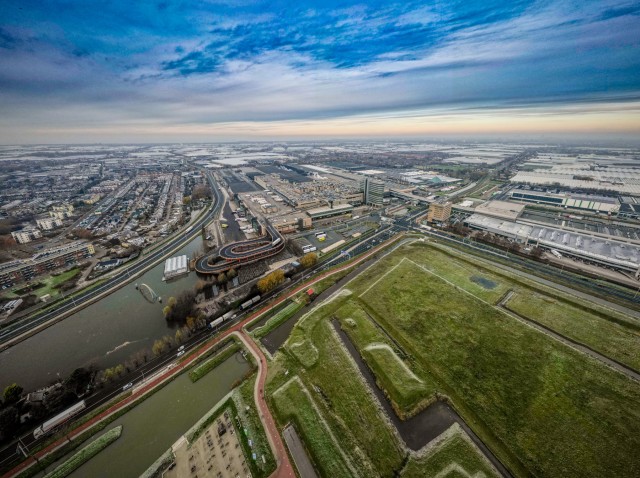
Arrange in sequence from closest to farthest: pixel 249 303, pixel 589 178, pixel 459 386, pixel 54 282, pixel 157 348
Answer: pixel 459 386
pixel 157 348
pixel 249 303
pixel 54 282
pixel 589 178

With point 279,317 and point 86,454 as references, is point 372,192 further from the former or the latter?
point 86,454

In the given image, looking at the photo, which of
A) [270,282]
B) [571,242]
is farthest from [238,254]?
[571,242]

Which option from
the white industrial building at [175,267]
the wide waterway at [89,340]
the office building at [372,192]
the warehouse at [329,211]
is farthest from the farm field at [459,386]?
the office building at [372,192]

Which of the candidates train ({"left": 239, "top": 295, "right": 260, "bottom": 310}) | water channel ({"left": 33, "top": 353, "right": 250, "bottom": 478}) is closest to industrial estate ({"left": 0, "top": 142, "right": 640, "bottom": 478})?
water channel ({"left": 33, "top": 353, "right": 250, "bottom": 478})

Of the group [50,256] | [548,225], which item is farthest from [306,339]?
[548,225]

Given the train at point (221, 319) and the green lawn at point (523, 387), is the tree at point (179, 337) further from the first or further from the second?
the green lawn at point (523, 387)
